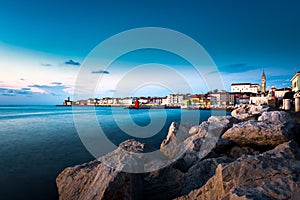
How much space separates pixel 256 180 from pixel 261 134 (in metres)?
3.97

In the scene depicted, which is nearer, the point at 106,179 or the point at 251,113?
the point at 106,179

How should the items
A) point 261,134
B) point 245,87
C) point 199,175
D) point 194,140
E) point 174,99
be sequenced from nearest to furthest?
1. point 199,175
2. point 261,134
3. point 194,140
4. point 245,87
5. point 174,99

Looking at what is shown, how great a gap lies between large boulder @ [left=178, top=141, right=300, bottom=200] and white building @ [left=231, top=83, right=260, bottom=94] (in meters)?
101

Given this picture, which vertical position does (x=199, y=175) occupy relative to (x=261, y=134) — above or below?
below

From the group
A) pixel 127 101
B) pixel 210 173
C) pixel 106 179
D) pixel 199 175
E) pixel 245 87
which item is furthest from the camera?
pixel 127 101

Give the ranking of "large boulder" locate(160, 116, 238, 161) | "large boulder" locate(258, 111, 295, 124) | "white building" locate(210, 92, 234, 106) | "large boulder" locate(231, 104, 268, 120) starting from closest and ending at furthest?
"large boulder" locate(160, 116, 238, 161) < "large boulder" locate(258, 111, 295, 124) < "large boulder" locate(231, 104, 268, 120) < "white building" locate(210, 92, 234, 106)

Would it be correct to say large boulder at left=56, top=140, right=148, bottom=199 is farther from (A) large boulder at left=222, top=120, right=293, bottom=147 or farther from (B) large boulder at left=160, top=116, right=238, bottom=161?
(A) large boulder at left=222, top=120, right=293, bottom=147

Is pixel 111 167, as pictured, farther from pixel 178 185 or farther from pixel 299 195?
A: pixel 299 195

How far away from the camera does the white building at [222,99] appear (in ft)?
233

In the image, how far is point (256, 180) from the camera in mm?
2676

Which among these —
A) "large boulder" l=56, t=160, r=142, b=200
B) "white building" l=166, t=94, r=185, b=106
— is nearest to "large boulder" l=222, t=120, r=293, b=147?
"large boulder" l=56, t=160, r=142, b=200

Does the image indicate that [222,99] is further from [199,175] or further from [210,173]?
[199,175]

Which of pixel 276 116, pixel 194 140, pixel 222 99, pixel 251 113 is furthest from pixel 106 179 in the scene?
pixel 222 99

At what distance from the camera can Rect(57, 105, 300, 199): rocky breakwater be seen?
2.60 m
